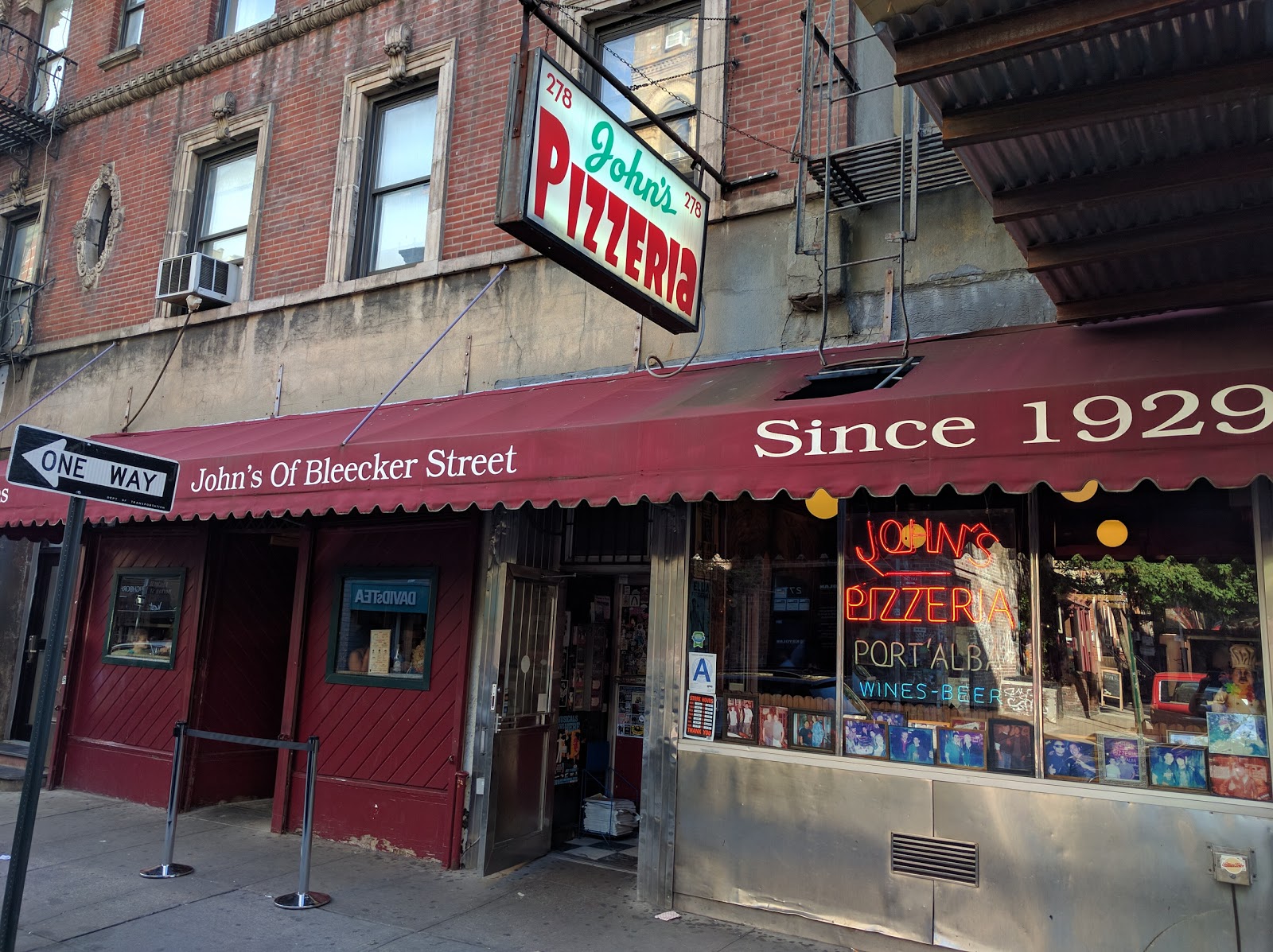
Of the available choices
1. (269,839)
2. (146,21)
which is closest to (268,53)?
(146,21)

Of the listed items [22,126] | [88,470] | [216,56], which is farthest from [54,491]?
[22,126]

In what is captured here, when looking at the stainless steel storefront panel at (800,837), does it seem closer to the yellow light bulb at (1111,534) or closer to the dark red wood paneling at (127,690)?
the yellow light bulb at (1111,534)

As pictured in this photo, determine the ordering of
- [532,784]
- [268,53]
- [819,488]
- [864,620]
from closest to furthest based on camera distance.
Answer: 1. [819,488]
2. [864,620]
3. [532,784]
4. [268,53]

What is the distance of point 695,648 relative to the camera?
675 cm

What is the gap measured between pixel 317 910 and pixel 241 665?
4212 millimetres

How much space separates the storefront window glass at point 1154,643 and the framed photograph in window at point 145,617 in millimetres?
8402

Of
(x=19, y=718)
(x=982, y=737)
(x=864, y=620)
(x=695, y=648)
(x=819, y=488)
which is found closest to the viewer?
(x=819, y=488)

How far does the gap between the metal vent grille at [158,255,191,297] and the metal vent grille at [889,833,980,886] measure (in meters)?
9.14

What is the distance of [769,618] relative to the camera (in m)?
6.62

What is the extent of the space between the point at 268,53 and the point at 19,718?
8839 millimetres

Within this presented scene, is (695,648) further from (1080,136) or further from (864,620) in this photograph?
(1080,136)

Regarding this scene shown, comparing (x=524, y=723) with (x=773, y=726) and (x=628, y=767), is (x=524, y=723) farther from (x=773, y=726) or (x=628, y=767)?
(x=773, y=726)

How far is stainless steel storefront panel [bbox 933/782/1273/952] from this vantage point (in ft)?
15.9

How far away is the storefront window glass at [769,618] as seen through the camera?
6.35 metres
